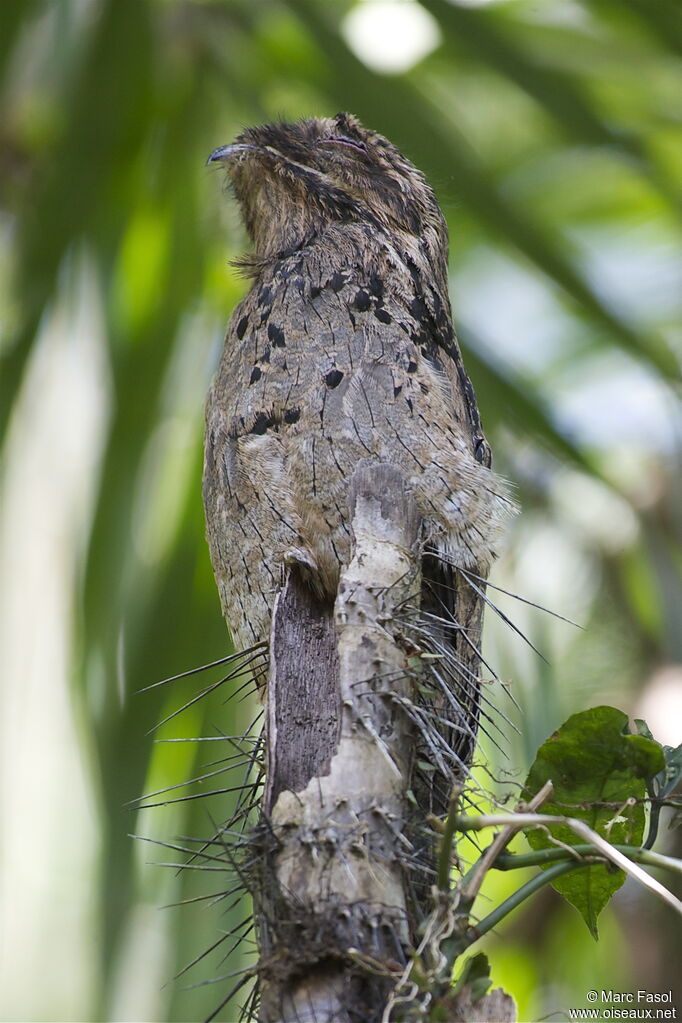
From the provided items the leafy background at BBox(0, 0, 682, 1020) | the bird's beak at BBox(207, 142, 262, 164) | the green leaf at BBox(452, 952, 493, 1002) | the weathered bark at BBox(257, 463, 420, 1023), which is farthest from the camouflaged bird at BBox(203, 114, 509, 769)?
the green leaf at BBox(452, 952, 493, 1002)

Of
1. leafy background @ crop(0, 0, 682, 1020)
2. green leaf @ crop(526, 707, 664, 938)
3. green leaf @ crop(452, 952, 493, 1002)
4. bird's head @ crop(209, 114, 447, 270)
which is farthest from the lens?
leafy background @ crop(0, 0, 682, 1020)

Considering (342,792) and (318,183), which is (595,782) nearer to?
(342,792)

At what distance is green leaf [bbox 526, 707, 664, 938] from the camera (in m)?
1.41

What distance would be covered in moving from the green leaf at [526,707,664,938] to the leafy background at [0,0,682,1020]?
137 cm

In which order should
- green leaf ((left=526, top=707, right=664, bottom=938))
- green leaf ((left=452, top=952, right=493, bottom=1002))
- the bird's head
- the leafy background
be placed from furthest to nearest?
the leafy background, the bird's head, green leaf ((left=526, top=707, right=664, bottom=938)), green leaf ((left=452, top=952, right=493, bottom=1002))

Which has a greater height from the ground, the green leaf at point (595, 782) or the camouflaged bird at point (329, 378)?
the camouflaged bird at point (329, 378)

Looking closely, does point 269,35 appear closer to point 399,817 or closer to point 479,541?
point 479,541

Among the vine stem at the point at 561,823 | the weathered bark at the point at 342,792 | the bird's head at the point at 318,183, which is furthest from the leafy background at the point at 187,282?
the vine stem at the point at 561,823

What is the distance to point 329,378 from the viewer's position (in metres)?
2.06

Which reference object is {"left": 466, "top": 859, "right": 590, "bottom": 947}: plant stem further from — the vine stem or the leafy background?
the leafy background

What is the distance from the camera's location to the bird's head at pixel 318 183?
233 cm

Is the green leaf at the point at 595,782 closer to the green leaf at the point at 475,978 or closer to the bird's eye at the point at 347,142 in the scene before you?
the green leaf at the point at 475,978

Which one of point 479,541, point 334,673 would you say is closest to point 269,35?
point 479,541

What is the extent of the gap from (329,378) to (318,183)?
0.52 m
